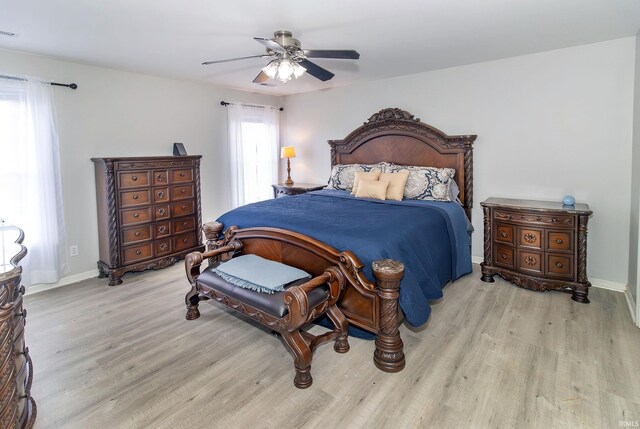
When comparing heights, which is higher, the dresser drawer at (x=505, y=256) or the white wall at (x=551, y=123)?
the white wall at (x=551, y=123)

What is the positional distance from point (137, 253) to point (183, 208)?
2.47ft

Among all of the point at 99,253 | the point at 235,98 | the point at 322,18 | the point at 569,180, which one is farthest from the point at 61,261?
the point at 569,180

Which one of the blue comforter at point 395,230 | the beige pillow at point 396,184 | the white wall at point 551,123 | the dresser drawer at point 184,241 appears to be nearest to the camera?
the blue comforter at point 395,230

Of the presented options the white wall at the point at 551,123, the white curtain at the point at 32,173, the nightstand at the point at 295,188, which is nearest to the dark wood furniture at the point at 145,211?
the white curtain at the point at 32,173

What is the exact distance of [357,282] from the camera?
7.73ft

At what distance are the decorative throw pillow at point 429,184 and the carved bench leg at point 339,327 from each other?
2.01 m

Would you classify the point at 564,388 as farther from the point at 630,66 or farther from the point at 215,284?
the point at 630,66

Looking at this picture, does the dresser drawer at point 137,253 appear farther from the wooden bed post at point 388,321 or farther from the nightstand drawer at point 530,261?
the nightstand drawer at point 530,261

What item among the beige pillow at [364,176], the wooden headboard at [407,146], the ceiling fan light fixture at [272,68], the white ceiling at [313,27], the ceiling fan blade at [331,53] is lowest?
the beige pillow at [364,176]

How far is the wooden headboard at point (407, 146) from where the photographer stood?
4.15 m

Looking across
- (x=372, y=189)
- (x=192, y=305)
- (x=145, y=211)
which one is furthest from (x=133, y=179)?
(x=372, y=189)

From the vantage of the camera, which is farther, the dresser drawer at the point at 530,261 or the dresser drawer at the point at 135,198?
the dresser drawer at the point at 135,198

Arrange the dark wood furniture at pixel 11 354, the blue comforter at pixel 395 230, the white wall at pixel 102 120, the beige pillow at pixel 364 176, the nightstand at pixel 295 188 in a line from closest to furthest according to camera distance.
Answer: the dark wood furniture at pixel 11 354
the blue comforter at pixel 395 230
the white wall at pixel 102 120
the beige pillow at pixel 364 176
the nightstand at pixel 295 188

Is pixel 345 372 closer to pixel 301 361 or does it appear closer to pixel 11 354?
pixel 301 361
